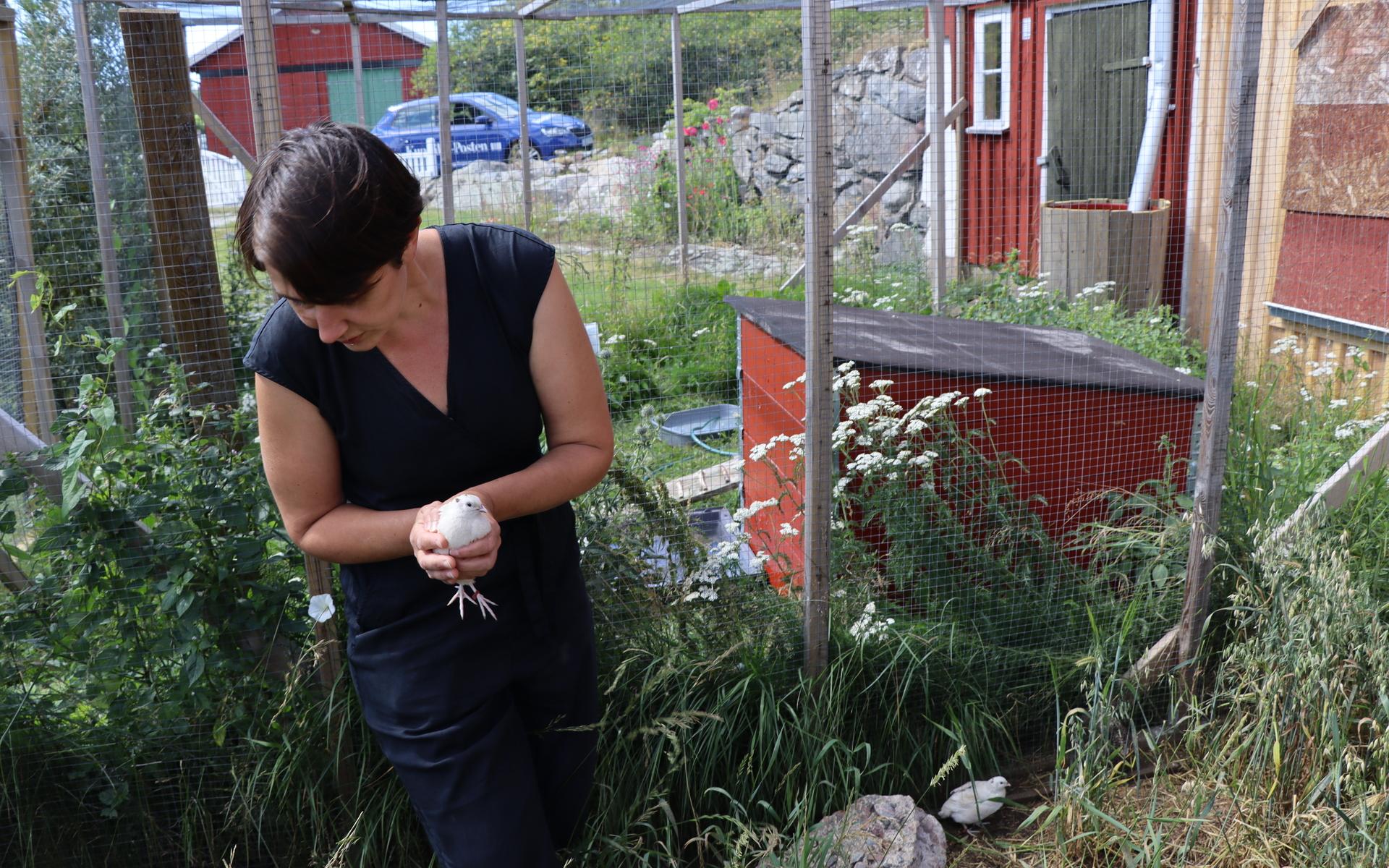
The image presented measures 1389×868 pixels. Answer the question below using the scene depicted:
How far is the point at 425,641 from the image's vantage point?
6.07ft

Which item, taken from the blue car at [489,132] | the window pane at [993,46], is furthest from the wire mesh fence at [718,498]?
the blue car at [489,132]

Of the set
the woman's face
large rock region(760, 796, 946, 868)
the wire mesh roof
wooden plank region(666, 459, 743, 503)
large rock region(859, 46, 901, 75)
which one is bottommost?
large rock region(760, 796, 946, 868)

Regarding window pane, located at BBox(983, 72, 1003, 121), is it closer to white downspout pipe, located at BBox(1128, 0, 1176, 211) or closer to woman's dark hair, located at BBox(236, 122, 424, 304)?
white downspout pipe, located at BBox(1128, 0, 1176, 211)

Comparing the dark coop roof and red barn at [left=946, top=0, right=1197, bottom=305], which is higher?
red barn at [left=946, top=0, right=1197, bottom=305]

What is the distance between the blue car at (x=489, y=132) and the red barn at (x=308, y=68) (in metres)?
0.54

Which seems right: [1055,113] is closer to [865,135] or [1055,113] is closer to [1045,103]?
[1045,103]

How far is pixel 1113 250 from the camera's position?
6.60 m

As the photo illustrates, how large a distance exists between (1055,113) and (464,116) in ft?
22.0

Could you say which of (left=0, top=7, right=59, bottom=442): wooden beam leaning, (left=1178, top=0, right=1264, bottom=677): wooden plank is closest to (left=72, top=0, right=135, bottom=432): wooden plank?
(left=0, top=7, right=59, bottom=442): wooden beam leaning

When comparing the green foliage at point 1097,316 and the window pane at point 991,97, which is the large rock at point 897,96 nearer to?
the window pane at point 991,97

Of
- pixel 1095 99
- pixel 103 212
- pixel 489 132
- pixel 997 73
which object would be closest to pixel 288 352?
pixel 103 212

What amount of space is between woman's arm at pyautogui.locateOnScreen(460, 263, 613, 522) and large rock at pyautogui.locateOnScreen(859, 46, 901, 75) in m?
12.1

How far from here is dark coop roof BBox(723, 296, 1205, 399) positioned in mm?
3457

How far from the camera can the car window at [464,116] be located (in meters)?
12.6
